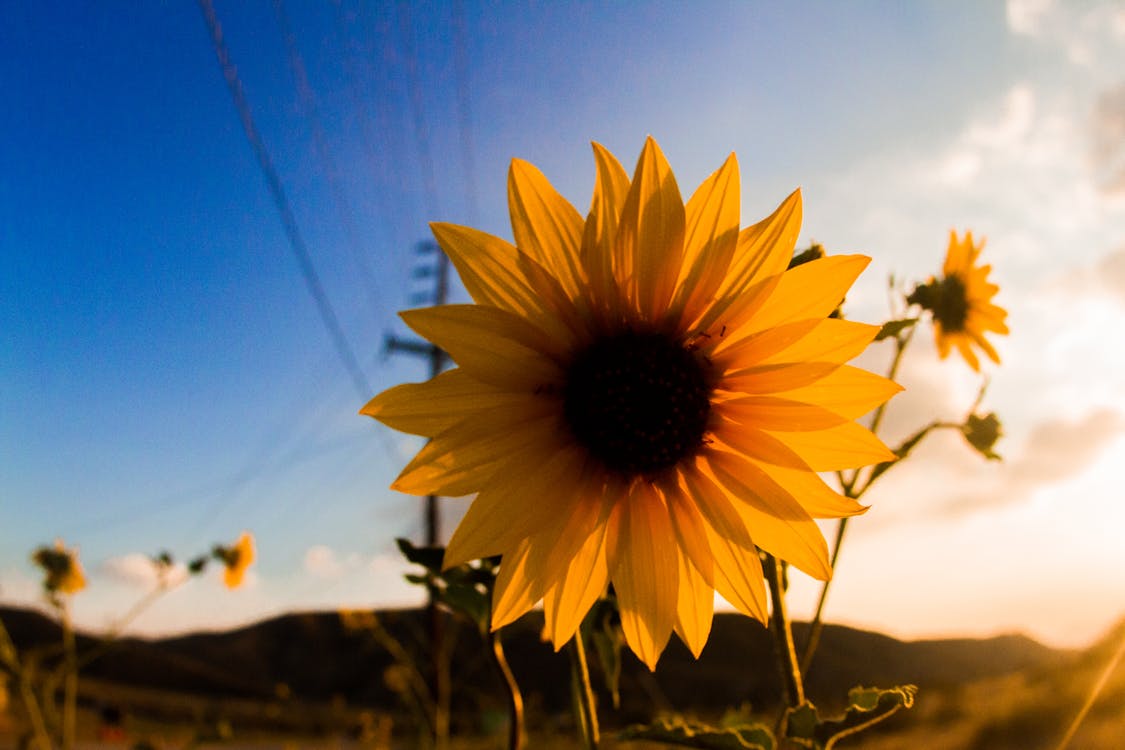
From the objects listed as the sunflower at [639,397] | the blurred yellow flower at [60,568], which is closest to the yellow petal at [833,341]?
the sunflower at [639,397]

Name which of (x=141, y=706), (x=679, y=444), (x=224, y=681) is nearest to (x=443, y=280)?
(x=679, y=444)

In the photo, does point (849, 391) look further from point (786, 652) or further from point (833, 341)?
point (786, 652)

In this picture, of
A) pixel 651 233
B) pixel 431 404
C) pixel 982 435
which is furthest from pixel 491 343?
pixel 982 435

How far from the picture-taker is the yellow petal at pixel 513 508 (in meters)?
0.66

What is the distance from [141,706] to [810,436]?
2295 cm

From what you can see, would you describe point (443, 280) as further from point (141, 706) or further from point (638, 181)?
point (141, 706)

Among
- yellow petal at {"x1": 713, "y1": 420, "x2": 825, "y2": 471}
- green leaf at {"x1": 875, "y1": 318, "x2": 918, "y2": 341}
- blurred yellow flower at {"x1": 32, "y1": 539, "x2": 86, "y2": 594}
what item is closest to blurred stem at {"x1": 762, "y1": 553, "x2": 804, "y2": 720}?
yellow petal at {"x1": 713, "y1": 420, "x2": 825, "y2": 471}

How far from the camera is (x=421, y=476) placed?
66 centimetres

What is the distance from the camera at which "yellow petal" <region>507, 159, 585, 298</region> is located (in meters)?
0.67

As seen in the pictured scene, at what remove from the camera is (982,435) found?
1.00 m

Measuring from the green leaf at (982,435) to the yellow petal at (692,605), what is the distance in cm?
48

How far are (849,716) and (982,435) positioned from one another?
1.94 feet

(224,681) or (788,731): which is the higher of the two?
(788,731)

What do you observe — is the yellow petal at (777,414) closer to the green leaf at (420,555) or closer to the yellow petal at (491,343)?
the yellow petal at (491,343)
